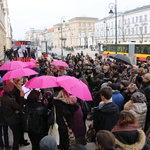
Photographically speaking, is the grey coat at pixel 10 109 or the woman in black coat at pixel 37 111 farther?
the grey coat at pixel 10 109

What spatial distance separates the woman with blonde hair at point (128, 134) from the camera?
3.52m

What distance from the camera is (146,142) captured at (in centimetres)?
372

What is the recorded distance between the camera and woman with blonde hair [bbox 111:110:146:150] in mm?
3515

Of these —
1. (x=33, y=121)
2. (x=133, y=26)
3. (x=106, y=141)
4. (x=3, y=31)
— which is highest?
(x=133, y=26)

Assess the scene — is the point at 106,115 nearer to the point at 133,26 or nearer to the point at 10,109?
the point at 10,109

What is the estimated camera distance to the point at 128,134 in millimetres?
3574

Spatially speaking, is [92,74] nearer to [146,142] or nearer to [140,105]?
[140,105]

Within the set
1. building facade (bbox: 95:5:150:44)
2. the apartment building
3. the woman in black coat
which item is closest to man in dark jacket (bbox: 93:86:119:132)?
the woman in black coat

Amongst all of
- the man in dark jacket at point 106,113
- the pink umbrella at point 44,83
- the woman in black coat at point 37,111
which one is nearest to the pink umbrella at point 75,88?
the pink umbrella at point 44,83

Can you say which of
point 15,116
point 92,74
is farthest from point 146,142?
point 92,74

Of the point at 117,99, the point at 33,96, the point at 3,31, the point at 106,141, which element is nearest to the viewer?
the point at 106,141

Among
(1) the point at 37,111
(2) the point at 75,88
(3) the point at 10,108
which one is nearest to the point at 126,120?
(2) the point at 75,88

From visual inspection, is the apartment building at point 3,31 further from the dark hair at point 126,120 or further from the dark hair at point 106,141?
the dark hair at point 106,141

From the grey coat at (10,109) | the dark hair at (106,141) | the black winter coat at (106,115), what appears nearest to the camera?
the dark hair at (106,141)
